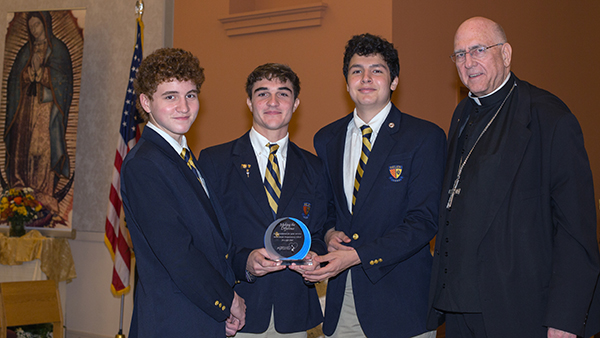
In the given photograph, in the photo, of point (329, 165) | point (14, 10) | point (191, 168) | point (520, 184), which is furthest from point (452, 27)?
point (14, 10)

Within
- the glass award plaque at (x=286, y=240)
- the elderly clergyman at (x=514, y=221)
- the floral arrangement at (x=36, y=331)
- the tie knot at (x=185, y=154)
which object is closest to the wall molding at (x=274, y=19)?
the elderly clergyman at (x=514, y=221)

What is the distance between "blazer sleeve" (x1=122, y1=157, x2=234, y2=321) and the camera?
73.4 inches

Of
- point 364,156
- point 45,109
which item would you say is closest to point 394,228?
point 364,156

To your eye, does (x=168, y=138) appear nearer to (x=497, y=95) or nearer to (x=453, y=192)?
(x=453, y=192)

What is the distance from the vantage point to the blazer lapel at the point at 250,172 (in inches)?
93.4

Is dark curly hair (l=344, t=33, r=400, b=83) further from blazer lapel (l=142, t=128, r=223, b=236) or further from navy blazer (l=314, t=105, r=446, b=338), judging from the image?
blazer lapel (l=142, t=128, r=223, b=236)

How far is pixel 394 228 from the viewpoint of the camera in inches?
89.7

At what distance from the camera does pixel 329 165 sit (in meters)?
2.59

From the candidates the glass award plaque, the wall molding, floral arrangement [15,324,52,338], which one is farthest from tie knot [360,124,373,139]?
floral arrangement [15,324,52,338]

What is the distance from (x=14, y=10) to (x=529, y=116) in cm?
632

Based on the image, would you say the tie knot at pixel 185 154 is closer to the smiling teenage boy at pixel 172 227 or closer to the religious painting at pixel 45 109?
the smiling teenage boy at pixel 172 227

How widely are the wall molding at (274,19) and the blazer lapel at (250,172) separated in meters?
2.44

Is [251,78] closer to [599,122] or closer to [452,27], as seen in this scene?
[452,27]

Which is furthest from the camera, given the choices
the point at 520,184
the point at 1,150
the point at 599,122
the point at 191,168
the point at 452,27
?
the point at 599,122
